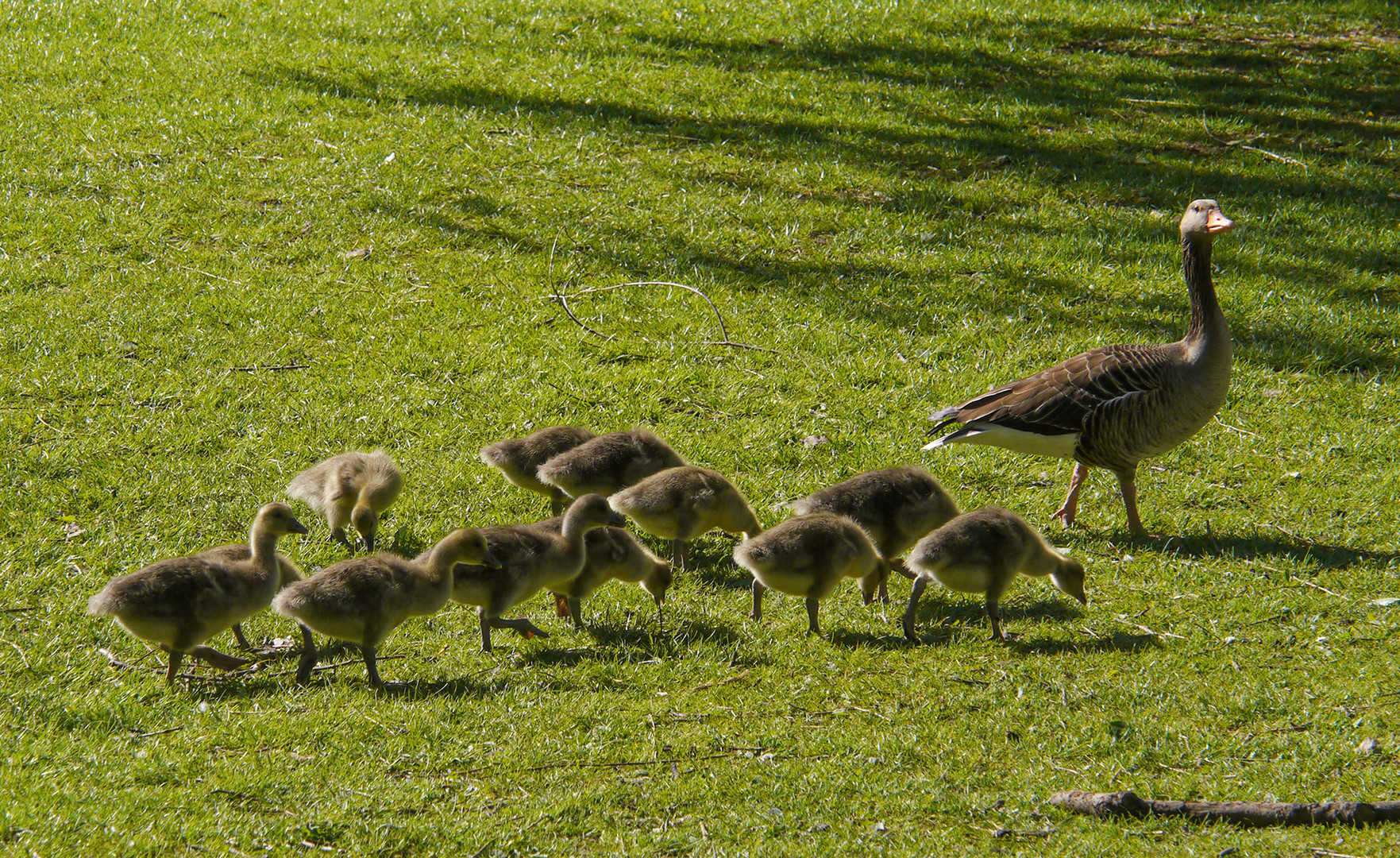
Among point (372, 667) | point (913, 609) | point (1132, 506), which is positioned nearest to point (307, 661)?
point (372, 667)

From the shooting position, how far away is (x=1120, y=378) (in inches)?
329

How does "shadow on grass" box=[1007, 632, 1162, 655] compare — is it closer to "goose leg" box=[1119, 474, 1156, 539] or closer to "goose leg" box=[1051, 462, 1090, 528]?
"goose leg" box=[1119, 474, 1156, 539]

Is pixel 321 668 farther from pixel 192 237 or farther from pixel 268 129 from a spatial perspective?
pixel 268 129

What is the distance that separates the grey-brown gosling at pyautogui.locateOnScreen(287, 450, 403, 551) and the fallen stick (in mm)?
4391

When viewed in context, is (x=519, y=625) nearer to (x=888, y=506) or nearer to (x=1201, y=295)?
(x=888, y=506)

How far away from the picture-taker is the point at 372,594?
244 inches

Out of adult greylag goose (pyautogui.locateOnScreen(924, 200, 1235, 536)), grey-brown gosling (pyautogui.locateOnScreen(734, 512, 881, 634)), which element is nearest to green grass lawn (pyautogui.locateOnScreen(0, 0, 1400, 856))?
grey-brown gosling (pyautogui.locateOnScreen(734, 512, 881, 634))

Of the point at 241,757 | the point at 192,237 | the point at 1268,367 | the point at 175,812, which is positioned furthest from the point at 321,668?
the point at 1268,367

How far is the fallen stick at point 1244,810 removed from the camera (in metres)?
Answer: 5.27

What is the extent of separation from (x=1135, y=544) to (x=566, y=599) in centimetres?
383

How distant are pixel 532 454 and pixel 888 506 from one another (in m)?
2.31

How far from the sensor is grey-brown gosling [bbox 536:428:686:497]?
309 inches

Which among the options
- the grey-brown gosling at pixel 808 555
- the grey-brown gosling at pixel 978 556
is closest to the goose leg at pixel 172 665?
the grey-brown gosling at pixel 808 555

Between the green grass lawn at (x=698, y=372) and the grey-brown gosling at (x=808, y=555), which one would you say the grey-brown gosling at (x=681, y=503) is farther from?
the grey-brown gosling at (x=808, y=555)
